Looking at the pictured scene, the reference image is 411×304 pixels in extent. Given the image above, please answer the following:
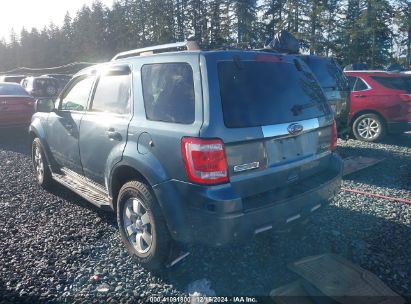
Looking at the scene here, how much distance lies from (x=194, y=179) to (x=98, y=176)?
5.52 ft

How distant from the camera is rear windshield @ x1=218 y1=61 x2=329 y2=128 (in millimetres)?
2840

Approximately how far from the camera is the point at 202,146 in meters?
2.71

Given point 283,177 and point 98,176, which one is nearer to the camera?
point 283,177

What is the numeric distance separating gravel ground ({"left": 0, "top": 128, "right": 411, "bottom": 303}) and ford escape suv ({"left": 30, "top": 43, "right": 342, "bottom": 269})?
13.3 inches

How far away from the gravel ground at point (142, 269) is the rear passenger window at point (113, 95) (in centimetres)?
145

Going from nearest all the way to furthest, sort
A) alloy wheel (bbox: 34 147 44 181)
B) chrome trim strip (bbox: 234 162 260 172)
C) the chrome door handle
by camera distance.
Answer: chrome trim strip (bbox: 234 162 260 172) < the chrome door handle < alloy wheel (bbox: 34 147 44 181)

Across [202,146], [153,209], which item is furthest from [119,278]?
[202,146]

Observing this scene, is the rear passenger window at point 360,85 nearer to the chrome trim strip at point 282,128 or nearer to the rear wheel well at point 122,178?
the chrome trim strip at point 282,128

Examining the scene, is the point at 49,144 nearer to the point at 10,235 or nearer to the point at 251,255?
the point at 10,235

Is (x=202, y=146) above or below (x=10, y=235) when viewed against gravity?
above

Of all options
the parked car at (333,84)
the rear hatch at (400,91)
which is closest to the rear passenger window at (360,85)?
the rear hatch at (400,91)

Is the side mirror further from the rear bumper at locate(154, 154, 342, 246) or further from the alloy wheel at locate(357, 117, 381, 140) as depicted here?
the alloy wheel at locate(357, 117, 381, 140)

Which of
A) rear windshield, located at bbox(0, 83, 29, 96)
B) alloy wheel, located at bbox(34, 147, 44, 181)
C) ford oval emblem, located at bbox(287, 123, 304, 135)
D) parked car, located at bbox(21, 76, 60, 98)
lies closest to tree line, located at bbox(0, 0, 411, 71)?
parked car, located at bbox(21, 76, 60, 98)

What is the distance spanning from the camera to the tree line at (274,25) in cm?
3266
